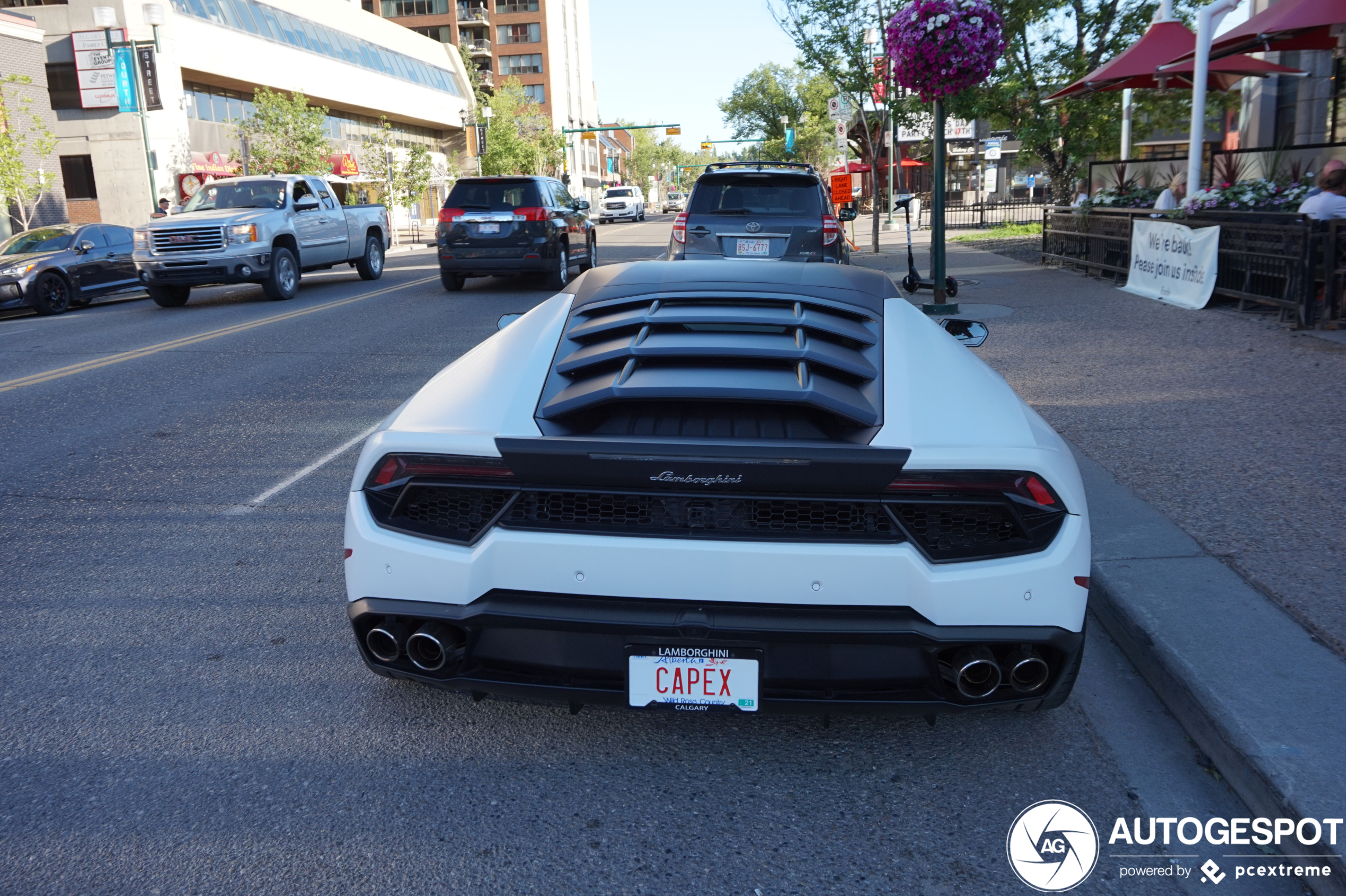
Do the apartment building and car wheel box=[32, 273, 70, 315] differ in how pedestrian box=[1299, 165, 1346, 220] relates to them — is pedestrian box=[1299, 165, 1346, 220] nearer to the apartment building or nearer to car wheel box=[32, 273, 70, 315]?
car wheel box=[32, 273, 70, 315]

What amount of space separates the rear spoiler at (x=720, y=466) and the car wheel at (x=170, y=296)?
17.1 m

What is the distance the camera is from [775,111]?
294 feet

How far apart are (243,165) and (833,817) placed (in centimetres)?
4109

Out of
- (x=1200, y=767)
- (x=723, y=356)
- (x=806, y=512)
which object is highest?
(x=723, y=356)

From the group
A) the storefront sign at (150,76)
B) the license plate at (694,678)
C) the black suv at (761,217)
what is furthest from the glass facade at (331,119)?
the license plate at (694,678)

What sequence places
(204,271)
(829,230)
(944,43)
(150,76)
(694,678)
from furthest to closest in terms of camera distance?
1. (150,76)
2. (204,271)
3. (944,43)
4. (829,230)
5. (694,678)

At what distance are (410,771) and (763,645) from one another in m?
1.18

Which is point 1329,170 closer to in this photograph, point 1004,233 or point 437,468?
point 437,468

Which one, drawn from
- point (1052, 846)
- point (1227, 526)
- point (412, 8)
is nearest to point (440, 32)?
point (412, 8)

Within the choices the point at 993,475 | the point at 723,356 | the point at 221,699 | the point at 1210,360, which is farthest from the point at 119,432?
the point at 1210,360

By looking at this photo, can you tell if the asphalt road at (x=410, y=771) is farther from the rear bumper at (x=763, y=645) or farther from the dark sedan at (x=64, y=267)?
the dark sedan at (x=64, y=267)

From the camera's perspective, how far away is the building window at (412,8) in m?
92.4

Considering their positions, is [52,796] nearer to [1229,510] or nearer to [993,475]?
[993,475]

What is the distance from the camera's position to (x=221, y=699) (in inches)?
143
